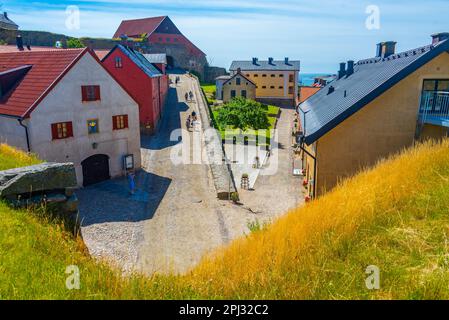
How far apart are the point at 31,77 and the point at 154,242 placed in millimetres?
14083

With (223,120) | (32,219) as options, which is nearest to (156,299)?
(32,219)

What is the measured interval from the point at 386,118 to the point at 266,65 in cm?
6787

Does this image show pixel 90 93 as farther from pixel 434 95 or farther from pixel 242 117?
pixel 242 117

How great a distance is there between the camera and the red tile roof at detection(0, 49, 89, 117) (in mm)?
20297

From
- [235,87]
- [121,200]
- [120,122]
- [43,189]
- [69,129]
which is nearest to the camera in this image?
[43,189]

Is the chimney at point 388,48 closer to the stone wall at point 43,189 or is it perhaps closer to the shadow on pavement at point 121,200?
the shadow on pavement at point 121,200

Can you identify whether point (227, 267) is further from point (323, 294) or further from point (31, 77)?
point (31, 77)

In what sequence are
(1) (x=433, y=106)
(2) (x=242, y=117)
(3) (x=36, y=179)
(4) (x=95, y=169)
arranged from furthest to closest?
(2) (x=242, y=117)
(4) (x=95, y=169)
(1) (x=433, y=106)
(3) (x=36, y=179)

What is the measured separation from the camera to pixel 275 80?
7744cm

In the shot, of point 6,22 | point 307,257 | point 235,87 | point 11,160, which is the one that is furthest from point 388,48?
point 6,22

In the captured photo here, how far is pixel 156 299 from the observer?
4.57 meters

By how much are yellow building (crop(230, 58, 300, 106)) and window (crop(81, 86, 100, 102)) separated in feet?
183

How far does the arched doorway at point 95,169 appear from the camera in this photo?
23109 mm

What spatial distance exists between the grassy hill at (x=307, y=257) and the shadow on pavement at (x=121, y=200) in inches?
462
